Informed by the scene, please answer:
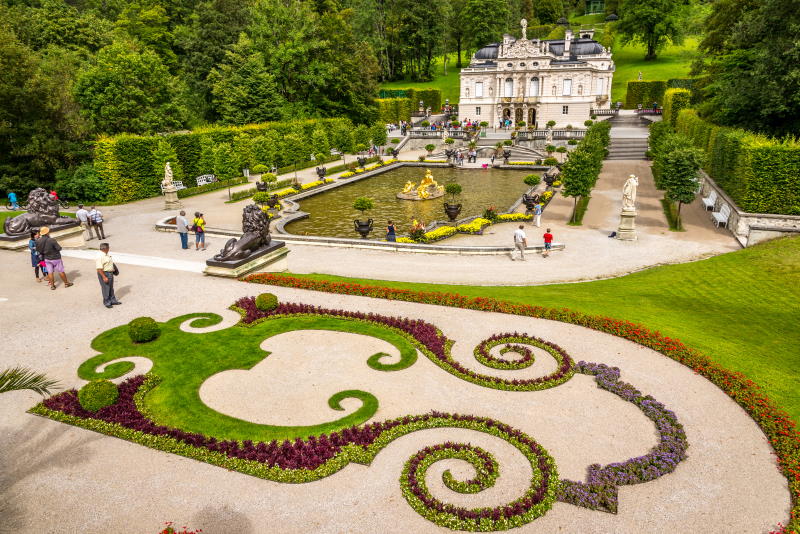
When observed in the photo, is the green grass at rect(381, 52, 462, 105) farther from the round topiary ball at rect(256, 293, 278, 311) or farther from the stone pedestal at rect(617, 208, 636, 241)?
the round topiary ball at rect(256, 293, 278, 311)

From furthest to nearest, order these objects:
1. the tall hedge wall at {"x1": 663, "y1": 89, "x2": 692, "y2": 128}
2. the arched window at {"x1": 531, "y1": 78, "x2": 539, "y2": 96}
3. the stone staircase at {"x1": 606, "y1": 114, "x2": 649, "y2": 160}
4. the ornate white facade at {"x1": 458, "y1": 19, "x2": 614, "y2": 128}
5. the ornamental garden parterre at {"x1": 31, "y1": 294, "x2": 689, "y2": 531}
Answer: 1. the arched window at {"x1": 531, "y1": 78, "x2": 539, "y2": 96}
2. the ornate white facade at {"x1": 458, "y1": 19, "x2": 614, "y2": 128}
3. the tall hedge wall at {"x1": 663, "y1": 89, "x2": 692, "y2": 128}
4. the stone staircase at {"x1": 606, "y1": 114, "x2": 649, "y2": 160}
5. the ornamental garden parterre at {"x1": 31, "y1": 294, "x2": 689, "y2": 531}

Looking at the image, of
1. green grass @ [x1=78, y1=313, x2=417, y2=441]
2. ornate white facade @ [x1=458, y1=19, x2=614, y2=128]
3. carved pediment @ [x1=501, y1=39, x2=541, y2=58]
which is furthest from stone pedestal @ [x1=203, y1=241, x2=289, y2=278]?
carved pediment @ [x1=501, y1=39, x2=541, y2=58]

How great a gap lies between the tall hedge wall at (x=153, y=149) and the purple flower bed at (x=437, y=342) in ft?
92.3

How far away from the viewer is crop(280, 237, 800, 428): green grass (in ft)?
45.9

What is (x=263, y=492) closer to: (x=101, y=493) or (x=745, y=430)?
(x=101, y=493)

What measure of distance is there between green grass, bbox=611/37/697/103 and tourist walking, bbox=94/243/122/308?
93.4 meters

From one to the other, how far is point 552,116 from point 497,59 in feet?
42.4

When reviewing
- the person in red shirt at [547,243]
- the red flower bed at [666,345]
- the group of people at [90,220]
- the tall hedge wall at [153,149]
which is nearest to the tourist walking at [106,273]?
the red flower bed at [666,345]

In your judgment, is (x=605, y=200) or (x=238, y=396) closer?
(x=238, y=396)

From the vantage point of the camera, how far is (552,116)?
261 feet

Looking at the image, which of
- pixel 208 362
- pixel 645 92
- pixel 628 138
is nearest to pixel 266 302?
pixel 208 362

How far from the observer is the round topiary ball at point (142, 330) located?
49.2ft

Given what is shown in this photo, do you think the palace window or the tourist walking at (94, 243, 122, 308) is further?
the palace window

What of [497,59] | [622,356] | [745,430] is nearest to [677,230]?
[622,356]
